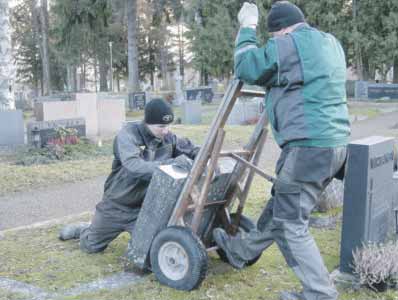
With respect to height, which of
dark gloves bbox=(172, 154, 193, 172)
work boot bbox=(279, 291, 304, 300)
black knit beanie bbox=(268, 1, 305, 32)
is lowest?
work boot bbox=(279, 291, 304, 300)

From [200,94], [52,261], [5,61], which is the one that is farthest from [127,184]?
[200,94]

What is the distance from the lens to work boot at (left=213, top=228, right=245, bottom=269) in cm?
423

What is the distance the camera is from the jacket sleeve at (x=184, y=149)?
15.6 ft

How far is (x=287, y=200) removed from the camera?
134 inches

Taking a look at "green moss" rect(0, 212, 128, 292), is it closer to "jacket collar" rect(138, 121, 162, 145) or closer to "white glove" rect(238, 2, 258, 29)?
"jacket collar" rect(138, 121, 162, 145)

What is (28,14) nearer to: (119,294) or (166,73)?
(166,73)

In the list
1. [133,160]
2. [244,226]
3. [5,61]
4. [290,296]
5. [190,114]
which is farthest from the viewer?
[190,114]

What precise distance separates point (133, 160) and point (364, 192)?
1698 mm

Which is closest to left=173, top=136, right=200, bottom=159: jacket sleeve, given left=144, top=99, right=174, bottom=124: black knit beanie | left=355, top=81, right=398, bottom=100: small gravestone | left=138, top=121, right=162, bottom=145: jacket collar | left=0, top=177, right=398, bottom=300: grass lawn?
left=138, top=121, right=162, bottom=145: jacket collar

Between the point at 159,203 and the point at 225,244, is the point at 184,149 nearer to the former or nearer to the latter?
the point at 159,203

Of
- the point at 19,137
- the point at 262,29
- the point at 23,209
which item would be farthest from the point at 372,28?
the point at 23,209

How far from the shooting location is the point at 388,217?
4.62 meters

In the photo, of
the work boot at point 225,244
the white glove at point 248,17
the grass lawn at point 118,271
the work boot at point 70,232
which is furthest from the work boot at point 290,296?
the work boot at point 70,232

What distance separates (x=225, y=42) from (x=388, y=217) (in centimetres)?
3308
